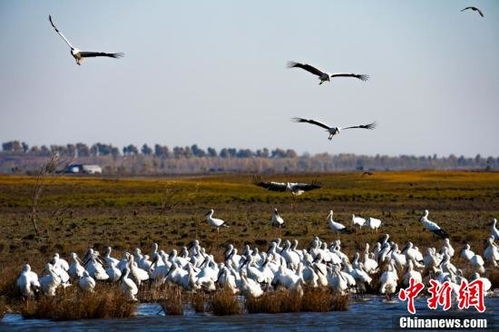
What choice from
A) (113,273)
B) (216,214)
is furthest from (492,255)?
(216,214)

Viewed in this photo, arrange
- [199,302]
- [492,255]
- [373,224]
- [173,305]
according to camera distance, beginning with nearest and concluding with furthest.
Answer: [173,305] → [199,302] → [492,255] → [373,224]

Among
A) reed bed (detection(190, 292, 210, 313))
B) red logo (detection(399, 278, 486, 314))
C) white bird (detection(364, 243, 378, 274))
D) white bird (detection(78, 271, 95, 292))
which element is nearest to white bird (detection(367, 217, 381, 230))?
white bird (detection(364, 243, 378, 274))

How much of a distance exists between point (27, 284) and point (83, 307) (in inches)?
60.3

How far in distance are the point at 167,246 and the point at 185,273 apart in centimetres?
1068

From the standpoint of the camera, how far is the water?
18.2 m

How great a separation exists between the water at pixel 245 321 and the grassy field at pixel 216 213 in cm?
558

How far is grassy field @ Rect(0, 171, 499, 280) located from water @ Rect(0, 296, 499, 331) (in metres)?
5.58

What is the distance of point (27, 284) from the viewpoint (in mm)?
19625

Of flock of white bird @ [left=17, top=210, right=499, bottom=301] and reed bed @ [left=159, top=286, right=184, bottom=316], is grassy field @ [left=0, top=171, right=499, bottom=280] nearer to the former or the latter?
flock of white bird @ [left=17, top=210, right=499, bottom=301]

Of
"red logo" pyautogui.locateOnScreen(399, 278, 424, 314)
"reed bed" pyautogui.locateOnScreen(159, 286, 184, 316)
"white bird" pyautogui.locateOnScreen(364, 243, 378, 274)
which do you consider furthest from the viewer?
"white bird" pyautogui.locateOnScreen(364, 243, 378, 274)

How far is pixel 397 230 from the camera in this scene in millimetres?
36469

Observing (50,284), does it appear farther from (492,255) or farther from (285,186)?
(492,255)

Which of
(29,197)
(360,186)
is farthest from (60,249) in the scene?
(360,186)

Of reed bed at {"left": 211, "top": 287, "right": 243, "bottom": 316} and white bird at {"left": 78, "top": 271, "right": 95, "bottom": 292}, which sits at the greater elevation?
white bird at {"left": 78, "top": 271, "right": 95, "bottom": 292}
